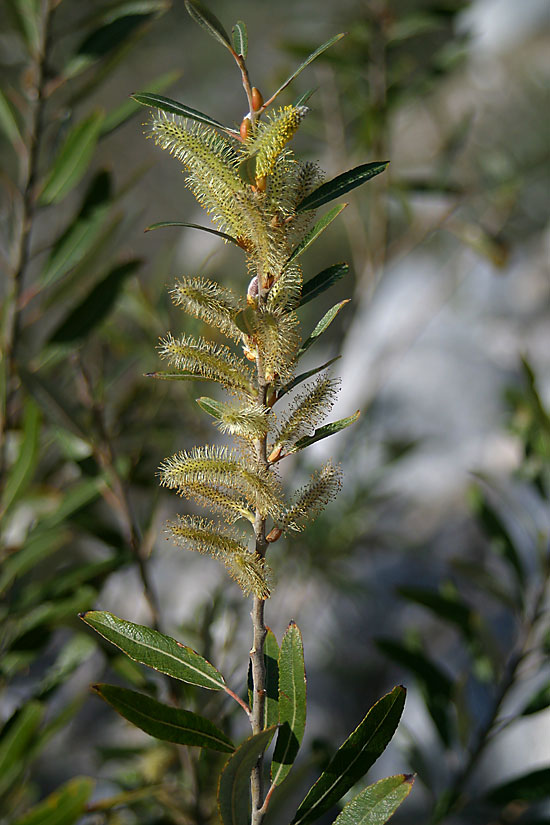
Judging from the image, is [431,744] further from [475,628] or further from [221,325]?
[221,325]

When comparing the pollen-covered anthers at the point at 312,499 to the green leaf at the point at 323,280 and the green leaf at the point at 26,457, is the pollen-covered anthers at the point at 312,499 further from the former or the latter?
the green leaf at the point at 26,457

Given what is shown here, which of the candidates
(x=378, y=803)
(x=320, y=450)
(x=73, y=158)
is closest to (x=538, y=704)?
(x=378, y=803)

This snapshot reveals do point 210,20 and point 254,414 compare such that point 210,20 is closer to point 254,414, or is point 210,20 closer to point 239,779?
point 254,414

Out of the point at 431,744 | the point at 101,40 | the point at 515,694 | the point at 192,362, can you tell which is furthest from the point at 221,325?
the point at 431,744

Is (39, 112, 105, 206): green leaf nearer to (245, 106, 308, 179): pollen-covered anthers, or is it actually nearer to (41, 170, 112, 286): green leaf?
(41, 170, 112, 286): green leaf

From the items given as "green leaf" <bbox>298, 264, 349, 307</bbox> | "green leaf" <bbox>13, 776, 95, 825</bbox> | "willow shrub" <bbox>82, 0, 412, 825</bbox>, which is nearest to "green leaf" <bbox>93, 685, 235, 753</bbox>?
"willow shrub" <bbox>82, 0, 412, 825</bbox>

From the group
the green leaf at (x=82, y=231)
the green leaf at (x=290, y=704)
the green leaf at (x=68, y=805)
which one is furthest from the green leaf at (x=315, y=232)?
the green leaf at (x=82, y=231)

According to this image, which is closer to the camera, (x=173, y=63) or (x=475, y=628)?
(x=475, y=628)

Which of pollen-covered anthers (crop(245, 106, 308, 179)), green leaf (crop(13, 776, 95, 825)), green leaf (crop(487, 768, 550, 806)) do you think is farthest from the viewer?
green leaf (crop(487, 768, 550, 806))
